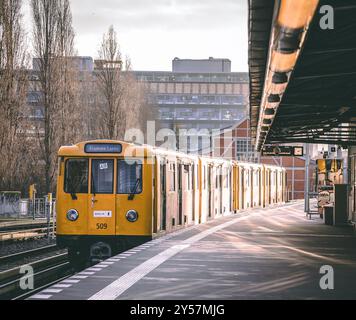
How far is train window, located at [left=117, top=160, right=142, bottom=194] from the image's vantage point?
17.2 metres

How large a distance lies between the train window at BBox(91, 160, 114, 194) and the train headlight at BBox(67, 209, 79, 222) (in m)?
0.59

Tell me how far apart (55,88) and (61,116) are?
1.52 m

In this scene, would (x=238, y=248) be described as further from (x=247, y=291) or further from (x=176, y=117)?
(x=176, y=117)

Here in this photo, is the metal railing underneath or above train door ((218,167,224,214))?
underneath

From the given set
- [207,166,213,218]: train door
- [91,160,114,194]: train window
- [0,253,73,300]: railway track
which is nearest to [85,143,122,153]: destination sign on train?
[91,160,114,194]: train window

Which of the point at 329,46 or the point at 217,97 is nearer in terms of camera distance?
the point at 329,46

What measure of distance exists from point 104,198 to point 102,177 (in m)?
0.49

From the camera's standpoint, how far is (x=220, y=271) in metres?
11.9

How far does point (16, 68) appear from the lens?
37906 millimetres

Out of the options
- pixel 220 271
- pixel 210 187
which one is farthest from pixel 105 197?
pixel 210 187

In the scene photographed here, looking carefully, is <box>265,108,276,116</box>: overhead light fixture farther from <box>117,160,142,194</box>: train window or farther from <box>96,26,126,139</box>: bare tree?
<box>96,26,126,139</box>: bare tree

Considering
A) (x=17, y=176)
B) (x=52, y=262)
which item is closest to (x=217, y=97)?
(x=17, y=176)

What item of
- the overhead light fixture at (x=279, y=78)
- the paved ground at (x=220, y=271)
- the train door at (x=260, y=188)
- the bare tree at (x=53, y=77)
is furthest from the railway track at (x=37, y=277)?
the train door at (x=260, y=188)

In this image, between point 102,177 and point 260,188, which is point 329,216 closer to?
point 102,177
